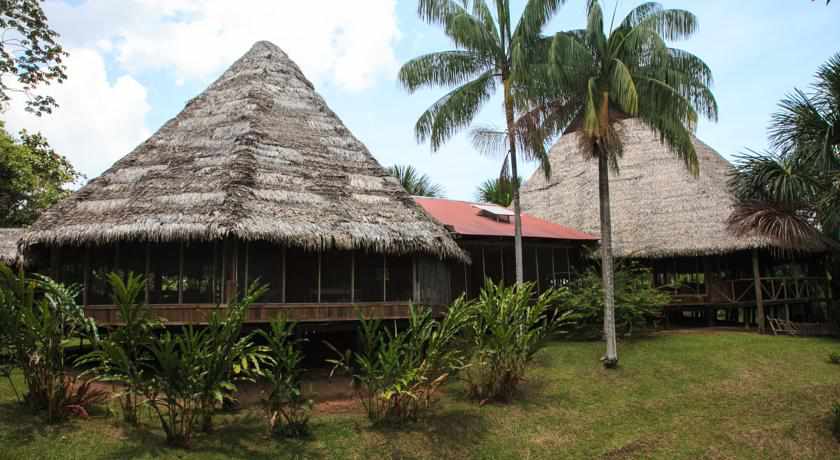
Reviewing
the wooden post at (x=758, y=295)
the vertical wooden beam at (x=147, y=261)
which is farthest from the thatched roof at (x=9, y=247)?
the wooden post at (x=758, y=295)

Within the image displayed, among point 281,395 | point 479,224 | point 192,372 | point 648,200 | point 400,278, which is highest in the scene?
point 648,200

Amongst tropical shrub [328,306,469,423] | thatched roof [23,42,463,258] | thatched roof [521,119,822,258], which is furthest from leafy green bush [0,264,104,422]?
thatched roof [521,119,822,258]

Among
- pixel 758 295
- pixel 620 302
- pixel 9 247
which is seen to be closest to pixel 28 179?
pixel 9 247

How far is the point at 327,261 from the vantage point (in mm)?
12914

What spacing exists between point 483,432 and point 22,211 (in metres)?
20.7

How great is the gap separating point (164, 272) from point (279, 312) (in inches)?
121

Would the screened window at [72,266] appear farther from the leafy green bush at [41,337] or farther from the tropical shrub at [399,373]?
→ the tropical shrub at [399,373]

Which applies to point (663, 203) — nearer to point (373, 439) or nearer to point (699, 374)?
point (699, 374)

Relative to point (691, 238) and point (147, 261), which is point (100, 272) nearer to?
point (147, 261)

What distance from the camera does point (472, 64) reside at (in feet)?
49.6

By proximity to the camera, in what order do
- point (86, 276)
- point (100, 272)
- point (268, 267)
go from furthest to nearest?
point (100, 272)
point (86, 276)
point (268, 267)

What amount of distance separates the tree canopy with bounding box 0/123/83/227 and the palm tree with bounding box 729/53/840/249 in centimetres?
2292

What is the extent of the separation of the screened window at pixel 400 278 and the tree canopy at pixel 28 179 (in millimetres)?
15723

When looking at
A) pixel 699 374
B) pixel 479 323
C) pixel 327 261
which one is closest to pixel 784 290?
pixel 699 374
